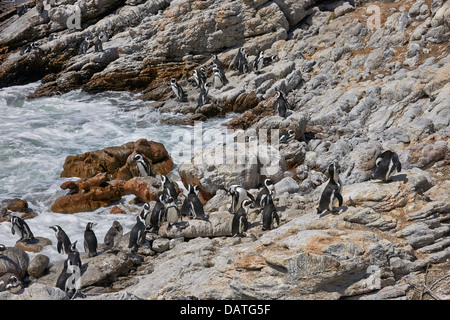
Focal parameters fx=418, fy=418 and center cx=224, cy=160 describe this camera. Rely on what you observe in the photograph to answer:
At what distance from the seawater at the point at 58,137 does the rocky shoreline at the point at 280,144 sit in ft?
1.84

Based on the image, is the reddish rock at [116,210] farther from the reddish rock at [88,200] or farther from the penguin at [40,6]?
the penguin at [40,6]

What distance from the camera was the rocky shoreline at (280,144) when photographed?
21.2 feet

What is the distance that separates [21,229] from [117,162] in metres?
4.60

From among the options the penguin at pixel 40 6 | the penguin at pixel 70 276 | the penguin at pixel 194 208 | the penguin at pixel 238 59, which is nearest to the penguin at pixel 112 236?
the penguin at pixel 70 276

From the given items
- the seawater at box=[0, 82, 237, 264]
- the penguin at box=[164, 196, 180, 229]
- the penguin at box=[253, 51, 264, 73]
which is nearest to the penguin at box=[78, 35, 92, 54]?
the seawater at box=[0, 82, 237, 264]

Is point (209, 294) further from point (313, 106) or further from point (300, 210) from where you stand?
point (313, 106)

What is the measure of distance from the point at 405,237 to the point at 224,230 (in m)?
4.36

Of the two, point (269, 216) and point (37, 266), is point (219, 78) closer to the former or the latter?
point (269, 216)

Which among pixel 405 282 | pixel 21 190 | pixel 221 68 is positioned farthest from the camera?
pixel 221 68

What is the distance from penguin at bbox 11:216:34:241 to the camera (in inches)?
432

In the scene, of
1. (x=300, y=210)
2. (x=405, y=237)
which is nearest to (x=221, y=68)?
(x=300, y=210)

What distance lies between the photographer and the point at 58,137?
62.2 ft

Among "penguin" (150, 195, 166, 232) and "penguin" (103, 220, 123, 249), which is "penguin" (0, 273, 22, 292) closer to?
"penguin" (103, 220, 123, 249)
